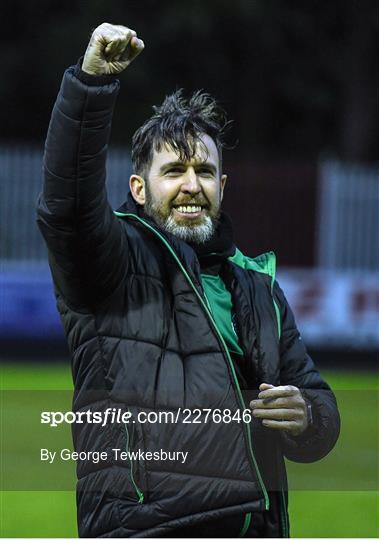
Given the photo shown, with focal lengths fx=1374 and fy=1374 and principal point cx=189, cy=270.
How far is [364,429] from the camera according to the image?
38.7 feet

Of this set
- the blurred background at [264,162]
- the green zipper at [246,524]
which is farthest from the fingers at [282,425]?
the blurred background at [264,162]

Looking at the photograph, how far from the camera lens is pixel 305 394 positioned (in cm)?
402

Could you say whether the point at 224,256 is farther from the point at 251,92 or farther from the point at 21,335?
the point at 251,92

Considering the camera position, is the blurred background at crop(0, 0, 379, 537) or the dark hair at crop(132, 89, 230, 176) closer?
the dark hair at crop(132, 89, 230, 176)

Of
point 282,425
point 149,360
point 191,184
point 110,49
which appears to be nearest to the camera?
point 110,49

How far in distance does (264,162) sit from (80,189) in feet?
57.4

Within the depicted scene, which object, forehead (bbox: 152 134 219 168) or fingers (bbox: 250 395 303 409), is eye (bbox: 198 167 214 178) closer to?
forehead (bbox: 152 134 219 168)

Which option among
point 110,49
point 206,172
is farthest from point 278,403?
point 110,49

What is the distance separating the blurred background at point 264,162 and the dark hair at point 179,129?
331cm

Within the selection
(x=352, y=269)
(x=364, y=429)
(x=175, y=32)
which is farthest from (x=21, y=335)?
(x=175, y=32)

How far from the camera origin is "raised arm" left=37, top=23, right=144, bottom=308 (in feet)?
11.9

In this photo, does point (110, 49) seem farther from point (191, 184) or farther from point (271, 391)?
point (271, 391)

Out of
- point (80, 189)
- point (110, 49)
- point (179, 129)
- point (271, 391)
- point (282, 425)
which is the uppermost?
point (110, 49)

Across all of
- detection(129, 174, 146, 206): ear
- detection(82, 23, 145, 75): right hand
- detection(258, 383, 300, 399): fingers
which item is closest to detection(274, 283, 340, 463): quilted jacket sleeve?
detection(258, 383, 300, 399): fingers
